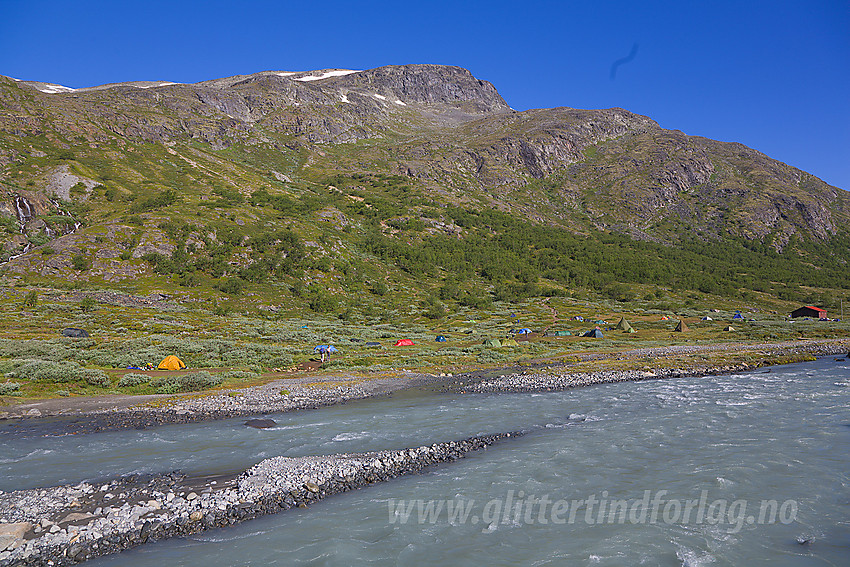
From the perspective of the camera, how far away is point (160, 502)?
13.1 m

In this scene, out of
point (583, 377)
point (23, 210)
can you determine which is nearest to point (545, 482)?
point (583, 377)

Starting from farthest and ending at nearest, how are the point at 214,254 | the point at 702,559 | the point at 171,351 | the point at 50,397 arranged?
the point at 214,254 < the point at 171,351 < the point at 50,397 < the point at 702,559

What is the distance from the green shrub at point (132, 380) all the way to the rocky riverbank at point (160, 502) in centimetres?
2022

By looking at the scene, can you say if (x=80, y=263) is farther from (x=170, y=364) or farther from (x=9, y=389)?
(x=9, y=389)

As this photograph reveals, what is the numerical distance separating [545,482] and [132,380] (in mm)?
31869

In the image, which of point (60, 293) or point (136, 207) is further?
point (136, 207)

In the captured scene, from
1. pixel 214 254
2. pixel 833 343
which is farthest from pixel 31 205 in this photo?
pixel 833 343

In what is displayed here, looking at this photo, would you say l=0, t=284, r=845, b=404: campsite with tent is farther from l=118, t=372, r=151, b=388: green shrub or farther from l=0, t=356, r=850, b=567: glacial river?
l=0, t=356, r=850, b=567: glacial river

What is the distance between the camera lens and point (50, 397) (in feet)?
91.8

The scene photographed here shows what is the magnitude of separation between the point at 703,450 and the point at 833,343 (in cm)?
5879

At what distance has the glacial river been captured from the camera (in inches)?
421

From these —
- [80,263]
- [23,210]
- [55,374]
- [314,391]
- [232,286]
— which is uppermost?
[23,210]

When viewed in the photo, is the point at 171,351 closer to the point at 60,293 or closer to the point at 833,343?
the point at 60,293

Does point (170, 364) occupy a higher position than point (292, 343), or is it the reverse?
point (170, 364)
